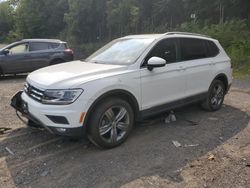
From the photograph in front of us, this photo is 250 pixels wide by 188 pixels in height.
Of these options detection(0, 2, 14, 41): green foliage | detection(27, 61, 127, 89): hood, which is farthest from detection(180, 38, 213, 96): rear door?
detection(0, 2, 14, 41): green foliage

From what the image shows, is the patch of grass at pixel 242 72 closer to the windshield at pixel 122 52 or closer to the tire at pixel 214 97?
the tire at pixel 214 97

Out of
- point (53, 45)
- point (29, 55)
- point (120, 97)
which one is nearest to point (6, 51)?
point (29, 55)

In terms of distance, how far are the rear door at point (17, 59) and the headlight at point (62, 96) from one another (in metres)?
8.95

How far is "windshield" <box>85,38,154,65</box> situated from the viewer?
5.64 m

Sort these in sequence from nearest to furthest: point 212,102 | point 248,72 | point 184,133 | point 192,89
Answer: point 184,133 < point 192,89 < point 212,102 < point 248,72

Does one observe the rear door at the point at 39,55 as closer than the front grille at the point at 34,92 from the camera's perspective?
No

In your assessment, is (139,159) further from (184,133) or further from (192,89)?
(192,89)

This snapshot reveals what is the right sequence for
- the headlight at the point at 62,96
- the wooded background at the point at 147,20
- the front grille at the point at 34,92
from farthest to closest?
the wooded background at the point at 147,20
the front grille at the point at 34,92
the headlight at the point at 62,96

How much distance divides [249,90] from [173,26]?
17175 millimetres

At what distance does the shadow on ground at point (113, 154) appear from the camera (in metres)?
4.32

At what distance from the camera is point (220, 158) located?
4.83m

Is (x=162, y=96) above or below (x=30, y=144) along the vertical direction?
above

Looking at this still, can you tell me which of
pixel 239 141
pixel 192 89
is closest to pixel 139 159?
pixel 239 141

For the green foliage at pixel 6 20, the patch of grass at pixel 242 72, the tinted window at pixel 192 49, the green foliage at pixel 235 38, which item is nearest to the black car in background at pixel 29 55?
the patch of grass at pixel 242 72
